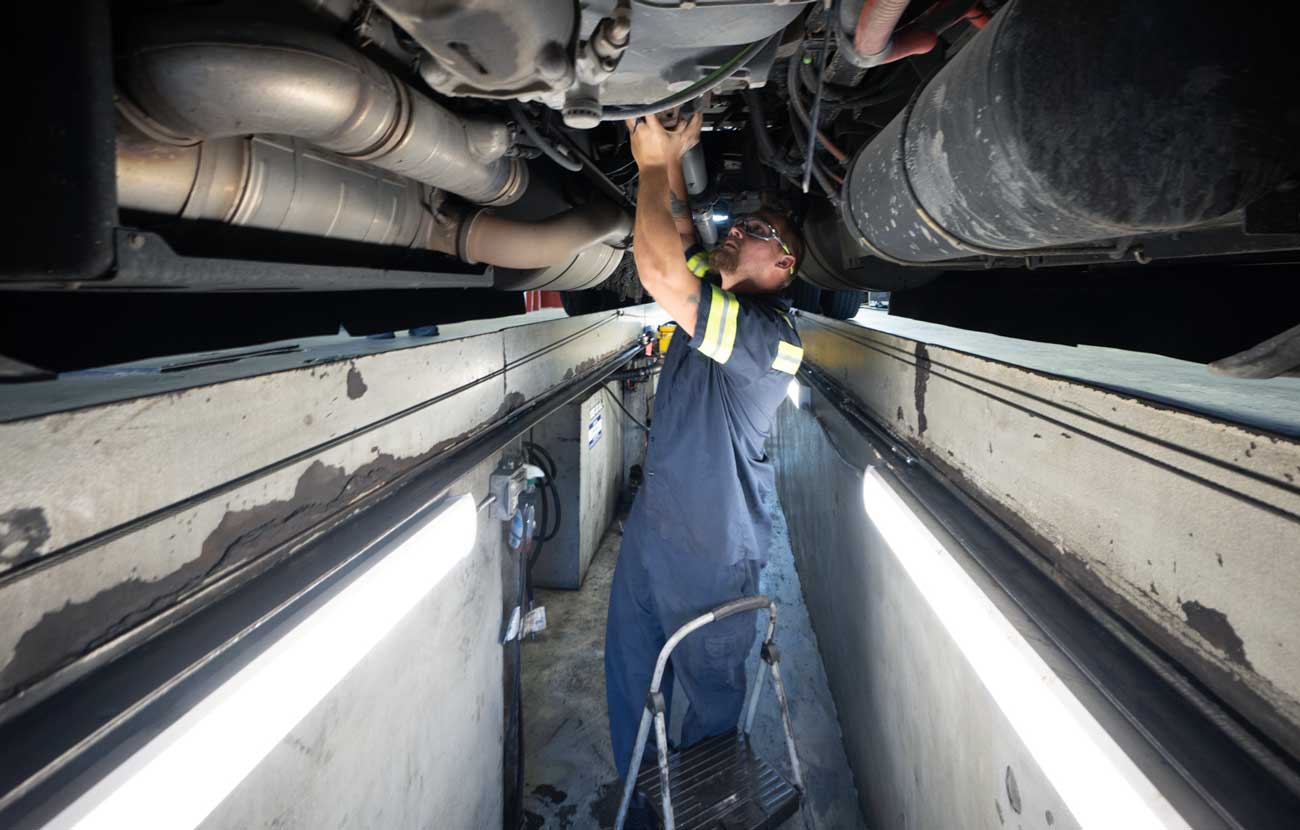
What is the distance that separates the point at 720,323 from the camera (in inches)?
60.7

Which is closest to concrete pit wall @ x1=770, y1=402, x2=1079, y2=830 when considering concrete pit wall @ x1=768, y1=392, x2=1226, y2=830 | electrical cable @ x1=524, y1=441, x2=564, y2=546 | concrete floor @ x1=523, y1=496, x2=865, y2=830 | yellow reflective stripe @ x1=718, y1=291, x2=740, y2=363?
concrete pit wall @ x1=768, y1=392, x2=1226, y2=830

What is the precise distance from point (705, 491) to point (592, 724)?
1.45 meters

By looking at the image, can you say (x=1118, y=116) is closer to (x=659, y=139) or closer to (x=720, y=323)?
(x=720, y=323)

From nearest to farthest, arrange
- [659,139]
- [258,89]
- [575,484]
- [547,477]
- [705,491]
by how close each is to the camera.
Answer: [258,89], [659,139], [705,491], [547,477], [575,484]

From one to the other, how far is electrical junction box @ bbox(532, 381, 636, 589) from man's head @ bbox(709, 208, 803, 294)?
60.2 inches

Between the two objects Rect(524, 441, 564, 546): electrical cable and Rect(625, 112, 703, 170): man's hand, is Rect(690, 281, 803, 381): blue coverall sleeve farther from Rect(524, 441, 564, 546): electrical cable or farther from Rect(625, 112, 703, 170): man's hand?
Rect(524, 441, 564, 546): electrical cable

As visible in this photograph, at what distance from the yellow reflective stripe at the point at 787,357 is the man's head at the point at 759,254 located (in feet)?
1.07

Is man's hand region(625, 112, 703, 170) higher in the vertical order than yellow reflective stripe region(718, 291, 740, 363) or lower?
higher

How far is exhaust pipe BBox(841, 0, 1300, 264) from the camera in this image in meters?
0.42

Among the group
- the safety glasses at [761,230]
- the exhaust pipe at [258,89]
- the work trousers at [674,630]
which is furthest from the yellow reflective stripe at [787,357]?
the exhaust pipe at [258,89]

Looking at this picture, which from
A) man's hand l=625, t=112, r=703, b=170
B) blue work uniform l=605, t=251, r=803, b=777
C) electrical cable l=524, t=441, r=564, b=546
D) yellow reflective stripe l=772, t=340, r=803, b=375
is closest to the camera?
man's hand l=625, t=112, r=703, b=170

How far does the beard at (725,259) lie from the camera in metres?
1.85

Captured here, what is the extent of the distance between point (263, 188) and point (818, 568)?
2.90 metres

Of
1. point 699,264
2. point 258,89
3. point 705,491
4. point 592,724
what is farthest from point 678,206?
point 592,724
